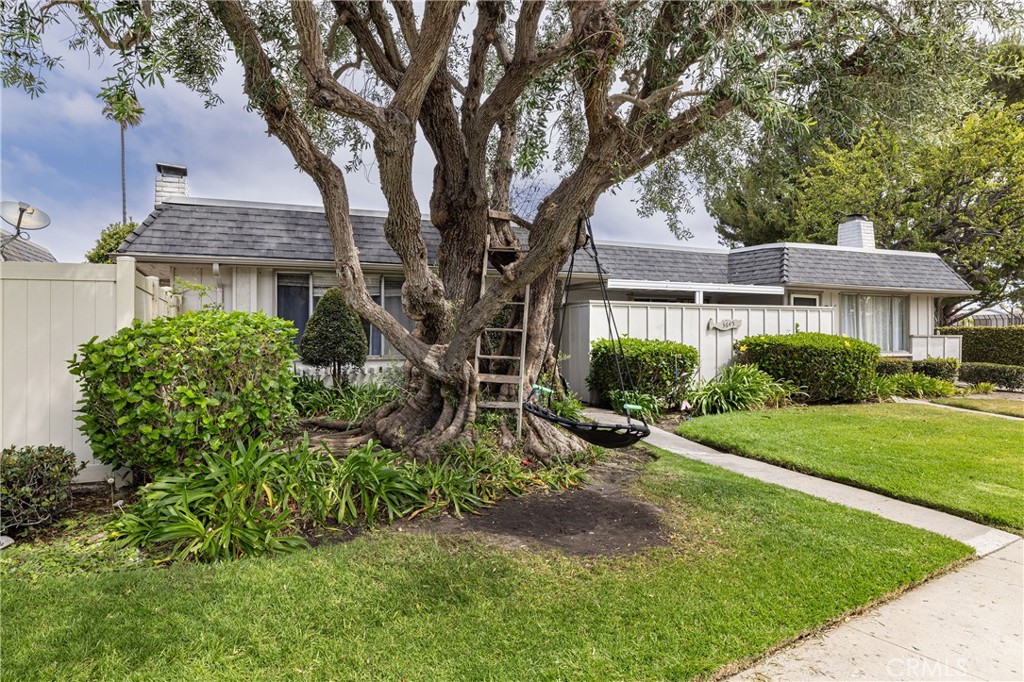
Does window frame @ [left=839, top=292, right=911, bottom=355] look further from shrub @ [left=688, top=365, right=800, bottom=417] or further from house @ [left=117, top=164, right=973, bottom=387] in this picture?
shrub @ [left=688, top=365, right=800, bottom=417]

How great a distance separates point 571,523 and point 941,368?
1458 cm

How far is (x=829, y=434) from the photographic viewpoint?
835 cm

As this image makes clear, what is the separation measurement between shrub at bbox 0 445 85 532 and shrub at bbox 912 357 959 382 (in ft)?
57.8

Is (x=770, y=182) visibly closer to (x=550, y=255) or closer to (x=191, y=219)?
(x=550, y=255)

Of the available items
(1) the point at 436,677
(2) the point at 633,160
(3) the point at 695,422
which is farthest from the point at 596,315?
(1) the point at 436,677

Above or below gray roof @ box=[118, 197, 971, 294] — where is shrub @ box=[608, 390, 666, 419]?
below

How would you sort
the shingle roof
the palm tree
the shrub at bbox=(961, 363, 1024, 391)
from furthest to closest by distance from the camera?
the shrub at bbox=(961, 363, 1024, 391) < the shingle roof < the palm tree

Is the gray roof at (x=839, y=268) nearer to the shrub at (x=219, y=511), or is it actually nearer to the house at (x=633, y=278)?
the house at (x=633, y=278)

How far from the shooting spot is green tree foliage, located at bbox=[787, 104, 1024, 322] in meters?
19.1

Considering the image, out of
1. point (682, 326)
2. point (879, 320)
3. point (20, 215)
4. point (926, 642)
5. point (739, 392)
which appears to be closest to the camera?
point (926, 642)

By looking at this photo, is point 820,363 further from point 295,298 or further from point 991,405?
point 295,298

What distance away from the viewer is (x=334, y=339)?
942 centimetres

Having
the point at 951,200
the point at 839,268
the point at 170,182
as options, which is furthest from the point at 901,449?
the point at 951,200

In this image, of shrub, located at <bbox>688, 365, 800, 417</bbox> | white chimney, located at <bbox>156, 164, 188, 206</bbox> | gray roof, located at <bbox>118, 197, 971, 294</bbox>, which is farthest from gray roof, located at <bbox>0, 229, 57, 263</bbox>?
shrub, located at <bbox>688, 365, 800, 417</bbox>
